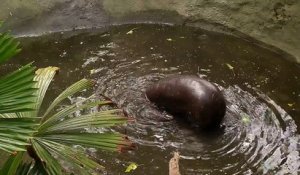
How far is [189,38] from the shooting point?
6.64m

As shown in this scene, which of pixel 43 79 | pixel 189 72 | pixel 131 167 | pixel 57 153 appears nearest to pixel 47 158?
pixel 57 153

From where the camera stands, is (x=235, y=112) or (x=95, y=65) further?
(x=95, y=65)

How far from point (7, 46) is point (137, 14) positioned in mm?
5273

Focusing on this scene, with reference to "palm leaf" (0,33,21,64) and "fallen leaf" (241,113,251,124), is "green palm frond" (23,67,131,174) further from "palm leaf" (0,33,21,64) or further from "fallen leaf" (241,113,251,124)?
"fallen leaf" (241,113,251,124)

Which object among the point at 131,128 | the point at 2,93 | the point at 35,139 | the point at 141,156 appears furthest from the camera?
the point at 131,128

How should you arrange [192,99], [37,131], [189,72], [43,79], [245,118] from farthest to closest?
[189,72]
[245,118]
[192,99]
[43,79]
[37,131]

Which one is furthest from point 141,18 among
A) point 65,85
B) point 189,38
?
point 65,85

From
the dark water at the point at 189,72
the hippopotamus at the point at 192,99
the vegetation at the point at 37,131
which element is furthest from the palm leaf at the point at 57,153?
the hippopotamus at the point at 192,99

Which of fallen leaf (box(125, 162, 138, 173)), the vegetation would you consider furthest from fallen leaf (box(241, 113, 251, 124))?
the vegetation

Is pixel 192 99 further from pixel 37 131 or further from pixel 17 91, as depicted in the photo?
pixel 17 91

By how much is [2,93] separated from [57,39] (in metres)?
5.00

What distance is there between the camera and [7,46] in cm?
197

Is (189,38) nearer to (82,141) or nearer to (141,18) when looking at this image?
(141,18)

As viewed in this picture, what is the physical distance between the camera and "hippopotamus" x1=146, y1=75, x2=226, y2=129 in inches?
172
